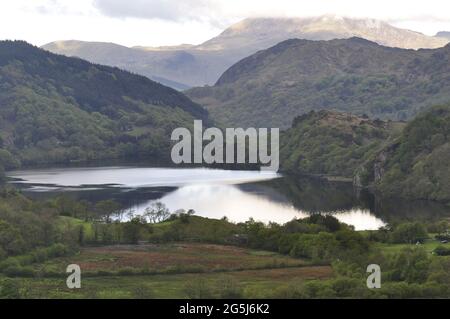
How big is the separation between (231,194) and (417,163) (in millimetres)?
47465

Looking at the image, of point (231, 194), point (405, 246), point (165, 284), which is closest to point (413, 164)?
point (231, 194)

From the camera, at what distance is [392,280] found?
218ft

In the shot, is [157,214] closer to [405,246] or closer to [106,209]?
[106,209]

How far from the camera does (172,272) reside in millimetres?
73125

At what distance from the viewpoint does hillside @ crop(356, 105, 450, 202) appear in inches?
6093

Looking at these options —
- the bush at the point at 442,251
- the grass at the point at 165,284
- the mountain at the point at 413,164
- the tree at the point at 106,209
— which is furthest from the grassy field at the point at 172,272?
the mountain at the point at 413,164

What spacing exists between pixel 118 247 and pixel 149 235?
17.3 feet

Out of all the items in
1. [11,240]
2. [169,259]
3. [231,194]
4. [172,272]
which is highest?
[231,194]

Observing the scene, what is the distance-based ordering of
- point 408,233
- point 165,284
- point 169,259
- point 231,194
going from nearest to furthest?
point 165,284, point 169,259, point 408,233, point 231,194

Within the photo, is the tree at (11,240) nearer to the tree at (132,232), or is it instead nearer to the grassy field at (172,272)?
the grassy field at (172,272)

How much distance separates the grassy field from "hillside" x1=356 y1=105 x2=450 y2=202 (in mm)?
75550

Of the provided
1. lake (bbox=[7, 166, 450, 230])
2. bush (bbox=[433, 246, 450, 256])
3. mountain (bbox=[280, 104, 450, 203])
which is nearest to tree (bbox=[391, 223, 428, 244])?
bush (bbox=[433, 246, 450, 256])
